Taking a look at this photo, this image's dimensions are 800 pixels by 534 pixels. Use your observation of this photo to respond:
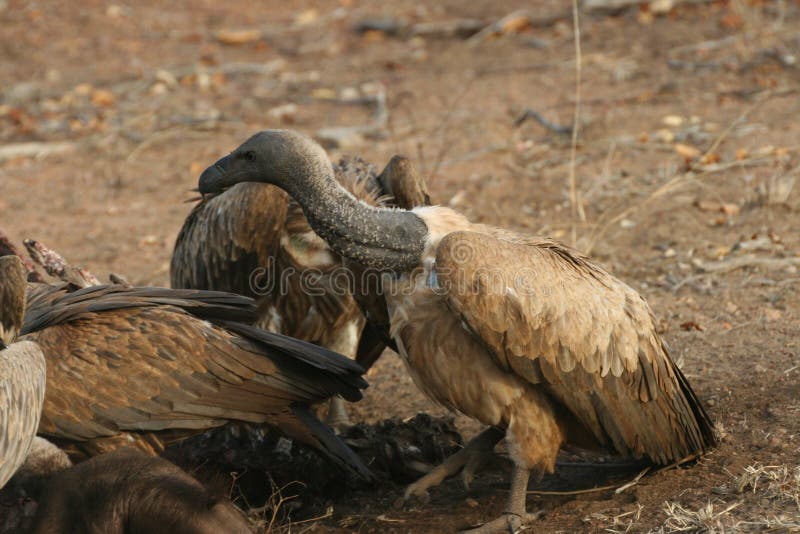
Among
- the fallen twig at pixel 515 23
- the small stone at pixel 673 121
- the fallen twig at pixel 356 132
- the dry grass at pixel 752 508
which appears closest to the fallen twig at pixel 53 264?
the dry grass at pixel 752 508

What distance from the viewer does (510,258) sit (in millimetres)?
4086

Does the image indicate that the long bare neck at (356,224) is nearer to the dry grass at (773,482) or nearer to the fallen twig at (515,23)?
the dry grass at (773,482)

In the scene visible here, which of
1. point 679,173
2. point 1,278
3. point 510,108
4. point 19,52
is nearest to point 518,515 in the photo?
point 1,278

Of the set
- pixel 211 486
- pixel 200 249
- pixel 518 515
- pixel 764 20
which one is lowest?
pixel 518 515

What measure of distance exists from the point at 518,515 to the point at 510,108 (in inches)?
258

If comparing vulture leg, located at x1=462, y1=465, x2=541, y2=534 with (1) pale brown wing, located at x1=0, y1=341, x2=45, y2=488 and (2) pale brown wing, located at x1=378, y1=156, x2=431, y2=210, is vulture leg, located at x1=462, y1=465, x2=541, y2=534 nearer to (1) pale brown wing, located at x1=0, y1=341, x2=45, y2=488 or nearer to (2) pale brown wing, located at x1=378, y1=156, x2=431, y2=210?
(2) pale brown wing, located at x1=378, y1=156, x2=431, y2=210

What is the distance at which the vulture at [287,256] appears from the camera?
17.4ft

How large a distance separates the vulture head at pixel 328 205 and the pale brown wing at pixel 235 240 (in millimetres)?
791

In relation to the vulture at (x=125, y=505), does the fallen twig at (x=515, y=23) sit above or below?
above

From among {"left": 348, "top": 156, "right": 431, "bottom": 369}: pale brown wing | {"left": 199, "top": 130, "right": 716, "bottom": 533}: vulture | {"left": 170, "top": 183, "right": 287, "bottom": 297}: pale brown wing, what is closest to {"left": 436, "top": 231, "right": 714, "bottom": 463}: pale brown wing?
{"left": 199, "top": 130, "right": 716, "bottom": 533}: vulture

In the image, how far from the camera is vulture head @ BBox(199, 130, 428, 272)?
425cm

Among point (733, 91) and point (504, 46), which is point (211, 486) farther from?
point (504, 46)

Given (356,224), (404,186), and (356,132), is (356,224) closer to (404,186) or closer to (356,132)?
(404,186)

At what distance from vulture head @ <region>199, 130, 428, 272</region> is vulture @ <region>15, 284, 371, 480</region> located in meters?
0.56
